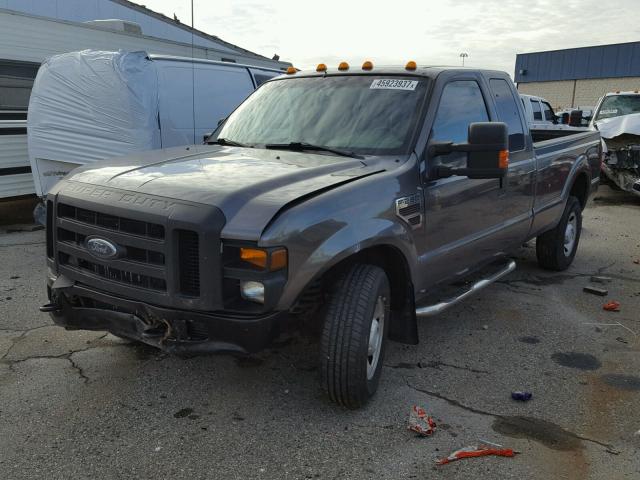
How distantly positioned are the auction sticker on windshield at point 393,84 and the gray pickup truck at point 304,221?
1cm

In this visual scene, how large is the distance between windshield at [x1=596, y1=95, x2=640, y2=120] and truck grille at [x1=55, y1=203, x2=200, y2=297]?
12.2 m

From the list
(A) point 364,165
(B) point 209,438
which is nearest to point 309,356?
(B) point 209,438

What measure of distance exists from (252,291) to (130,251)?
2.24 ft

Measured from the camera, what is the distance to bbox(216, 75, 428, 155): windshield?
3861 mm

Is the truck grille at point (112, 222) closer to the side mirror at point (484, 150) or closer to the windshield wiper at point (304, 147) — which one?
the windshield wiper at point (304, 147)

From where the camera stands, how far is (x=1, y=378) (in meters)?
3.75

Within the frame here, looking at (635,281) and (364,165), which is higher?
(364,165)

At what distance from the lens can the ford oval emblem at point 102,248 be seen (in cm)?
300

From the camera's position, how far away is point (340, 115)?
4.05m

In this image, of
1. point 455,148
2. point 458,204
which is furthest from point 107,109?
point 455,148

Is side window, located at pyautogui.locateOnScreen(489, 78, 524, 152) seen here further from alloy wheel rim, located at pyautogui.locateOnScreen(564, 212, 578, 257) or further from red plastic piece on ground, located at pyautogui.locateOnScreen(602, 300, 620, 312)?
alloy wheel rim, located at pyautogui.locateOnScreen(564, 212, 578, 257)

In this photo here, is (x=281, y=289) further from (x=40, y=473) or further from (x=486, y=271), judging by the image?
(x=486, y=271)

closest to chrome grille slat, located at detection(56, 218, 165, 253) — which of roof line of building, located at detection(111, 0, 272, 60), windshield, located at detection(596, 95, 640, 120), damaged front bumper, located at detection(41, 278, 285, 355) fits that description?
damaged front bumper, located at detection(41, 278, 285, 355)

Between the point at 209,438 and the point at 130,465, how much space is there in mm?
418
